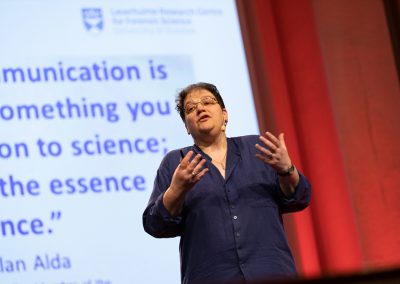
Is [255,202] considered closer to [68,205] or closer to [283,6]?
[68,205]

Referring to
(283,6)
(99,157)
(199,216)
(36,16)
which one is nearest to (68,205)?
(99,157)

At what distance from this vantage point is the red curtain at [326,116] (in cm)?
401

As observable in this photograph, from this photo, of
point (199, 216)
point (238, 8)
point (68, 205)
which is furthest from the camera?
point (238, 8)

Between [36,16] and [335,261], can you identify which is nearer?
[36,16]

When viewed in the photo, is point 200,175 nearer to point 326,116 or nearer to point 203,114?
point 203,114

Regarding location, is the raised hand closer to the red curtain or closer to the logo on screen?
the logo on screen

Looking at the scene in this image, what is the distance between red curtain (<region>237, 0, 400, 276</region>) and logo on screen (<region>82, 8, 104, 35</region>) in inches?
28.7

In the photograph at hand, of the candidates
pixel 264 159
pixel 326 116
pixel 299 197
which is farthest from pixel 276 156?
pixel 326 116

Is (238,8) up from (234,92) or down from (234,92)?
up

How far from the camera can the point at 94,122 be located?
3.47m

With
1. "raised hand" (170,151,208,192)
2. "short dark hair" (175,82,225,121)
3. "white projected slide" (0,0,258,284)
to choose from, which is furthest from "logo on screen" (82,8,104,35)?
"raised hand" (170,151,208,192)

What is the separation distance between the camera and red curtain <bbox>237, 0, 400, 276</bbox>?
4012 mm

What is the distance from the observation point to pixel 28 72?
3.42m

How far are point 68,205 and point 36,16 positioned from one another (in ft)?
2.68
